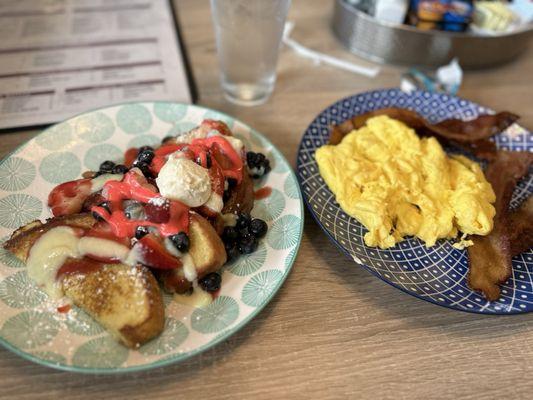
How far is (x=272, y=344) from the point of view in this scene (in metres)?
1.09

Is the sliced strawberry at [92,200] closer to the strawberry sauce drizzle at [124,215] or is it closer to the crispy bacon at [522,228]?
the strawberry sauce drizzle at [124,215]

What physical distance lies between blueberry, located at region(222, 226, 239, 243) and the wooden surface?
0.21 metres

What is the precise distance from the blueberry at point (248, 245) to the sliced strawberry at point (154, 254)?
197 mm

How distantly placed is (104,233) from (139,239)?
3.9 inches

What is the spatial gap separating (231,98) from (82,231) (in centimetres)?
99

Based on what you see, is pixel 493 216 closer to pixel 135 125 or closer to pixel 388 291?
pixel 388 291

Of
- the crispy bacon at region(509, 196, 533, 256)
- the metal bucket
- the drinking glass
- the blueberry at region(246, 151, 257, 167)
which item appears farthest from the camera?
the metal bucket

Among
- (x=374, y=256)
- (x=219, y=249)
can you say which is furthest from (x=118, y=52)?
(x=374, y=256)

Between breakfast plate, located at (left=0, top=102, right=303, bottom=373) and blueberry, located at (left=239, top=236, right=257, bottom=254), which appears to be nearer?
breakfast plate, located at (left=0, top=102, right=303, bottom=373)

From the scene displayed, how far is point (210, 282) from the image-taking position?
3.57ft

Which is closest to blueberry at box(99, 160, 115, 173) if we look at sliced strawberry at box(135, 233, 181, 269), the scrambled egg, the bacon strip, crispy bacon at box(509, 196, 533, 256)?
sliced strawberry at box(135, 233, 181, 269)

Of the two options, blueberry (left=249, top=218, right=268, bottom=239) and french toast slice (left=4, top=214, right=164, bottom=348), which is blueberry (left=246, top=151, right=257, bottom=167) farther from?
french toast slice (left=4, top=214, right=164, bottom=348)

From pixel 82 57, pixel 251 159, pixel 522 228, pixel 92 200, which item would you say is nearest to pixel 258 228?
pixel 251 159

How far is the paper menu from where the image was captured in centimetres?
172
